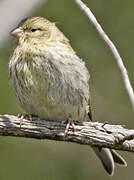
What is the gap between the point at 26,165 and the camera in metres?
10.2

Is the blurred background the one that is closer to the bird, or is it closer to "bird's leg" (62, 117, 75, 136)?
the bird

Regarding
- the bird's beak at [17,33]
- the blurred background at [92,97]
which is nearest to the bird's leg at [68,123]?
the bird's beak at [17,33]

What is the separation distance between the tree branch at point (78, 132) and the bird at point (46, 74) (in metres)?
0.26

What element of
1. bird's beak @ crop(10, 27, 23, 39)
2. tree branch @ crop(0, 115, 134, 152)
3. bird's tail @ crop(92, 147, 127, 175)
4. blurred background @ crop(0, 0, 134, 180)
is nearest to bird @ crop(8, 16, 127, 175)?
bird's beak @ crop(10, 27, 23, 39)

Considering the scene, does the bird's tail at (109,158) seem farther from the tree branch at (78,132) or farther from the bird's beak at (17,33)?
the bird's beak at (17,33)

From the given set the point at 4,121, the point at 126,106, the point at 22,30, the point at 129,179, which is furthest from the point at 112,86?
the point at 4,121

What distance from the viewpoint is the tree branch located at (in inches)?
266

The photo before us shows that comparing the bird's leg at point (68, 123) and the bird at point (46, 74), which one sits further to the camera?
the bird at point (46, 74)

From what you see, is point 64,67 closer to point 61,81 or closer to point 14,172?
point 61,81

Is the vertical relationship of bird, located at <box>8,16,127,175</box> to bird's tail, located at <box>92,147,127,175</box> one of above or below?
above

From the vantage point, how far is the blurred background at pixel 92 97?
1005 cm

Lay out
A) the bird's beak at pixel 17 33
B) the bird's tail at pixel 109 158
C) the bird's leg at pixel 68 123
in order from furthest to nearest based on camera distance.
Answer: the bird's tail at pixel 109 158 < the bird's beak at pixel 17 33 < the bird's leg at pixel 68 123

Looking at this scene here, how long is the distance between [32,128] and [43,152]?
3.52 metres

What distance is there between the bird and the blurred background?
2.14 m
